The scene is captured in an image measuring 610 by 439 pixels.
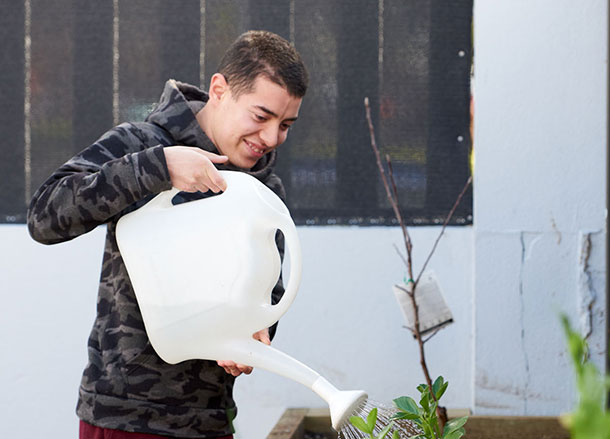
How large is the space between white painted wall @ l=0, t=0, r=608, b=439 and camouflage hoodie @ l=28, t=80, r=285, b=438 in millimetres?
1166

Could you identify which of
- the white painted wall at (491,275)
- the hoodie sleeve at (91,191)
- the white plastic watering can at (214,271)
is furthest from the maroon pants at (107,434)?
the white painted wall at (491,275)

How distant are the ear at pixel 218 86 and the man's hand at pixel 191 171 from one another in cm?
30

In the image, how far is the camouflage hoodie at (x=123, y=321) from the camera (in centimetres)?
116

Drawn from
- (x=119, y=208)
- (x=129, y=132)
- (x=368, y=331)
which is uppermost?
(x=129, y=132)

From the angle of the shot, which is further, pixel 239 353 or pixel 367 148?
pixel 367 148

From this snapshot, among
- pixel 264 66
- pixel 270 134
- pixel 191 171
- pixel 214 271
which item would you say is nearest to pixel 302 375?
pixel 214 271

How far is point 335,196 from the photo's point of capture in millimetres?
2613

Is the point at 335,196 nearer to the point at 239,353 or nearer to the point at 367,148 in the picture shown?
the point at 367,148

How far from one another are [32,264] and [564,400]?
169cm

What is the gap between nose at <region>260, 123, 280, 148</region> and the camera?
1314mm

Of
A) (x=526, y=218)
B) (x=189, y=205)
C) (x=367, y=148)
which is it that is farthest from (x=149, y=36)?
(x=189, y=205)

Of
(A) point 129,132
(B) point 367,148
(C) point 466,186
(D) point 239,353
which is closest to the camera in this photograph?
(D) point 239,353

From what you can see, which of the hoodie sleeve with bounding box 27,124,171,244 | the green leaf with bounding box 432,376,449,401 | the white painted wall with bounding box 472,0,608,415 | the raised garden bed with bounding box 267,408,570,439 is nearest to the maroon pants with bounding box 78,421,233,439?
the hoodie sleeve with bounding box 27,124,171,244

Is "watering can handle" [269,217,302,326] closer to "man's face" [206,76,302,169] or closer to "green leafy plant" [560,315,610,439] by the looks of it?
"man's face" [206,76,302,169]
